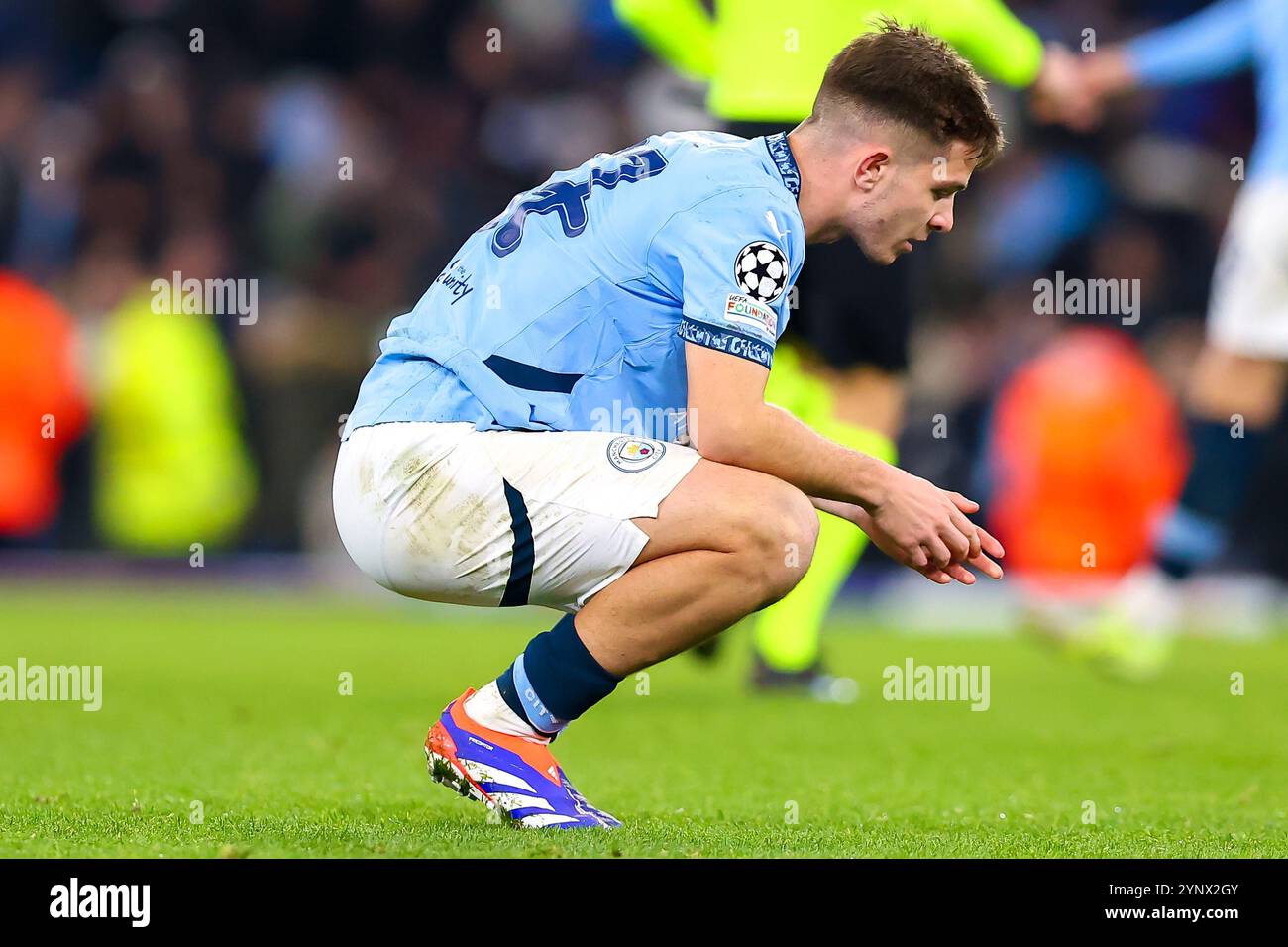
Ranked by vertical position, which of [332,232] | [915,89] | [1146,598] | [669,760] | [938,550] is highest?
[332,232]

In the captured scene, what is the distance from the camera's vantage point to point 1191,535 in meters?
6.93

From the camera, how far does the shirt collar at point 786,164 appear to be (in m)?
3.64

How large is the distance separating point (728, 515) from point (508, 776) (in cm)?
69

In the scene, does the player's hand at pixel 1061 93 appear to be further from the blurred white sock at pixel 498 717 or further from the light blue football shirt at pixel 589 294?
the blurred white sock at pixel 498 717

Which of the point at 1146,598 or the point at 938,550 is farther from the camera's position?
the point at 1146,598

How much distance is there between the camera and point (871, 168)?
3.63 meters

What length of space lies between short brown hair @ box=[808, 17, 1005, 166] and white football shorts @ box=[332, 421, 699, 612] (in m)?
0.78

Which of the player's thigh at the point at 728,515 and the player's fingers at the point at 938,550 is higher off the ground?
the player's thigh at the point at 728,515

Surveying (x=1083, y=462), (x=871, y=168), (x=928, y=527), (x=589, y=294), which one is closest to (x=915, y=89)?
(x=871, y=168)

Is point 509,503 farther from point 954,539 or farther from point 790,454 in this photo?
point 954,539

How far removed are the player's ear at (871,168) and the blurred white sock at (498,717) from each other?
1.26m

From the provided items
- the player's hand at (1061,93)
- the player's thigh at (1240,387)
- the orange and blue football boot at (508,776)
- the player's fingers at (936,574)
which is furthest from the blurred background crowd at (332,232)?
the orange and blue football boot at (508,776)
